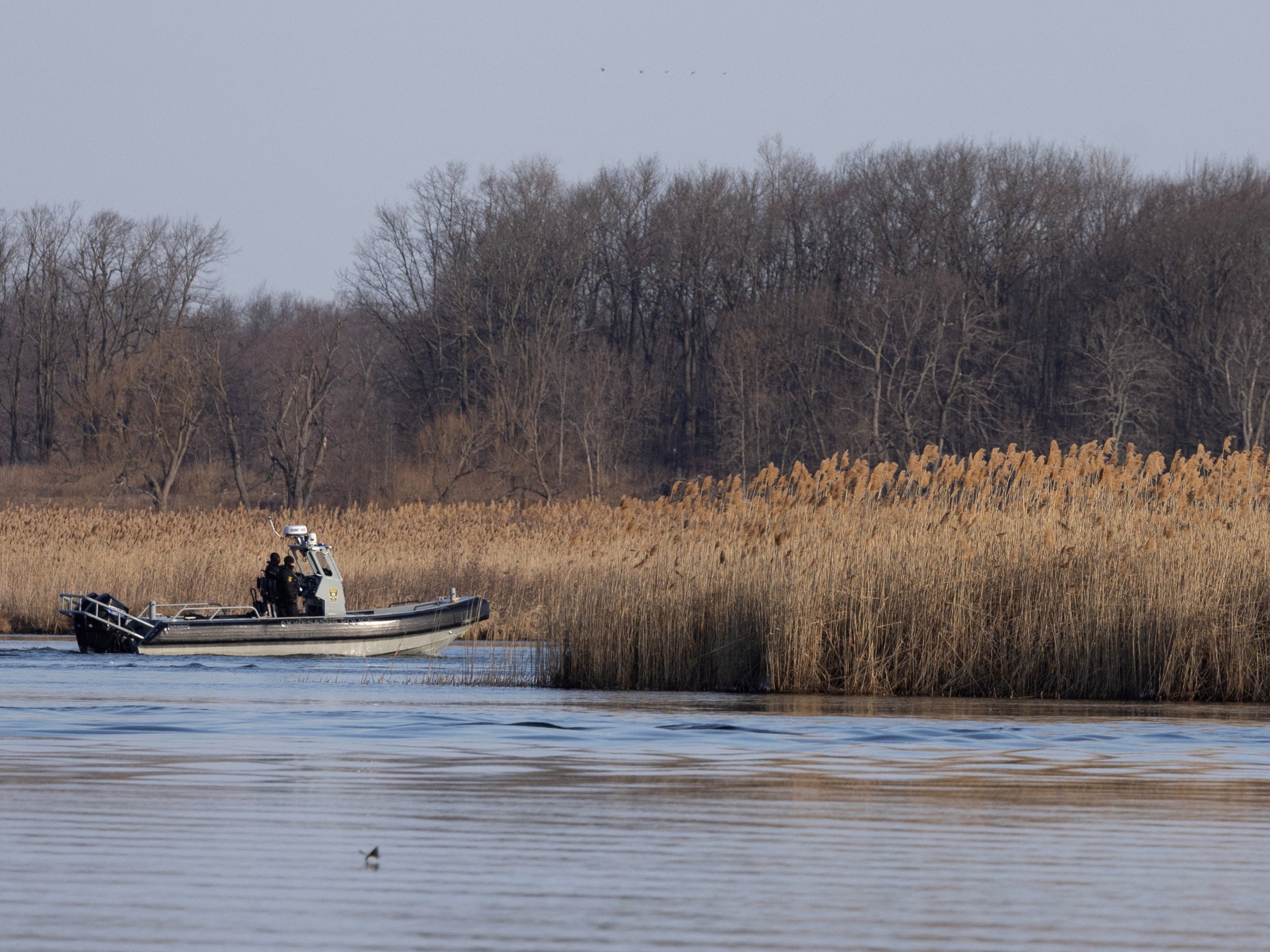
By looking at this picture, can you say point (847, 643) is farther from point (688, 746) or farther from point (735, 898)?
point (735, 898)

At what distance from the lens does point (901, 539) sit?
50.3ft

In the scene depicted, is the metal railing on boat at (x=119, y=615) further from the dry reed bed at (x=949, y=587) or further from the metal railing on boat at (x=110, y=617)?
the dry reed bed at (x=949, y=587)

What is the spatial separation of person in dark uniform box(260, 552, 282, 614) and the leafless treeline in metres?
33.6

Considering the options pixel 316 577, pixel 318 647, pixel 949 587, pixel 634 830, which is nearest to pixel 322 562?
pixel 316 577

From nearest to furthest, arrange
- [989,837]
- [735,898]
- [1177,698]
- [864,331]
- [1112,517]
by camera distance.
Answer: [735,898] → [989,837] → [1177,698] → [1112,517] → [864,331]

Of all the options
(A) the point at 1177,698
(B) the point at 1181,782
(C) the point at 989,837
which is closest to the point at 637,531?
(A) the point at 1177,698

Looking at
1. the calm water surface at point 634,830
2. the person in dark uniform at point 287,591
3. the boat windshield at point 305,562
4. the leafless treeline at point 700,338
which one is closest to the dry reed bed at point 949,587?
the calm water surface at point 634,830

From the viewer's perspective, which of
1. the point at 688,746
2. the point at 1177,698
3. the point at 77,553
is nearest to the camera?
the point at 688,746

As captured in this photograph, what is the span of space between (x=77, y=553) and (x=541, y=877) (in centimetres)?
2513

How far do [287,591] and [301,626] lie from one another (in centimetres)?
70

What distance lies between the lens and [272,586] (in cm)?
2341

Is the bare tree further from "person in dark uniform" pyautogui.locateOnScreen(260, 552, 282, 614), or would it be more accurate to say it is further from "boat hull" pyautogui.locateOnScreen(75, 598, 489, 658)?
"boat hull" pyautogui.locateOnScreen(75, 598, 489, 658)

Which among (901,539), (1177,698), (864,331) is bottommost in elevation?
(1177,698)

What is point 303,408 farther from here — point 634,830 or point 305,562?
point 634,830
